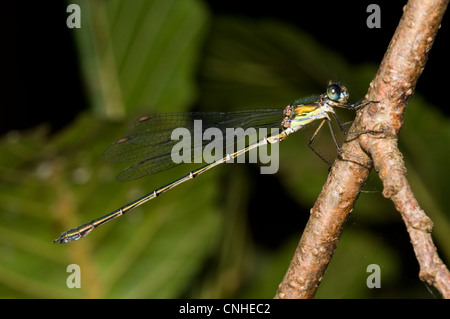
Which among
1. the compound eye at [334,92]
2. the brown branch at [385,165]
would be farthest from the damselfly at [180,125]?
the brown branch at [385,165]

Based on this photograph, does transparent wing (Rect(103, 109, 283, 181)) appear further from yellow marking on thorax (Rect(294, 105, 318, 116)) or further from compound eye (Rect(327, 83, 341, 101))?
compound eye (Rect(327, 83, 341, 101))

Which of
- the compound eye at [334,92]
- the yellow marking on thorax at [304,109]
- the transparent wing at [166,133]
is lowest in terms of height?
the transparent wing at [166,133]

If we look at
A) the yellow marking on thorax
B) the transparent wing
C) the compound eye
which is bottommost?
the transparent wing

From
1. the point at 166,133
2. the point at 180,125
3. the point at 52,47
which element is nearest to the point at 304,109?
the point at 180,125

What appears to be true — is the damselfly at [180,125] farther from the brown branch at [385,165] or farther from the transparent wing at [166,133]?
the brown branch at [385,165]

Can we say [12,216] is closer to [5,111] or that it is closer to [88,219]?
[88,219]

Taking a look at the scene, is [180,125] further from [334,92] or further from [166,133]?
[334,92]

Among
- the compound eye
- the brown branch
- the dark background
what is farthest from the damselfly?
the brown branch
